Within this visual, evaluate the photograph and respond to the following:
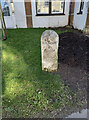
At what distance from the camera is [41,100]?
2457mm

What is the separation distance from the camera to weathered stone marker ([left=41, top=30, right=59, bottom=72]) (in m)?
2.68

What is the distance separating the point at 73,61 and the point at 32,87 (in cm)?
163

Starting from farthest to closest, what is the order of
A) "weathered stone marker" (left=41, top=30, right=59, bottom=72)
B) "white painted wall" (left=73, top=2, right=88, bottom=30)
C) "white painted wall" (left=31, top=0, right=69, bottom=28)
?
"white painted wall" (left=31, top=0, right=69, bottom=28), "white painted wall" (left=73, top=2, right=88, bottom=30), "weathered stone marker" (left=41, top=30, right=59, bottom=72)

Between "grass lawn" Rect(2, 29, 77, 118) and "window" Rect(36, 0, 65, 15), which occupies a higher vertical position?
"window" Rect(36, 0, 65, 15)

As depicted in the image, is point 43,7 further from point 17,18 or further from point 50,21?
point 17,18

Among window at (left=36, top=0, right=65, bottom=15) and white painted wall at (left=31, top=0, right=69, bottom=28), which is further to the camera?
white painted wall at (left=31, top=0, right=69, bottom=28)

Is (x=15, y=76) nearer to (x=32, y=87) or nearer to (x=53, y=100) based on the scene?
(x=32, y=87)

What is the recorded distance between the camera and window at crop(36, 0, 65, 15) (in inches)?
262

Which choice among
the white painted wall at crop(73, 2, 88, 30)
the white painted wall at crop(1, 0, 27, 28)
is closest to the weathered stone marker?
the white painted wall at crop(73, 2, 88, 30)

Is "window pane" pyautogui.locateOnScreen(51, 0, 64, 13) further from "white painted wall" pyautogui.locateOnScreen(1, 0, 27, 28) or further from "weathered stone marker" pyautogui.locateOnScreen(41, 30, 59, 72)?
"weathered stone marker" pyautogui.locateOnScreen(41, 30, 59, 72)

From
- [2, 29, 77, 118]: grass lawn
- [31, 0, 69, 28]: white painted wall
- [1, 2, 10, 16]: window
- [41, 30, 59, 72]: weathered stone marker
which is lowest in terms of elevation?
[2, 29, 77, 118]: grass lawn

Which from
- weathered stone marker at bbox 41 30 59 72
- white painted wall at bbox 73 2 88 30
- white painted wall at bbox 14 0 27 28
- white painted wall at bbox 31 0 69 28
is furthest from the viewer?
white painted wall at bbox 31 0 69 28

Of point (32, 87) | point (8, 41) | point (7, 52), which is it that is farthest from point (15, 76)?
point (8, 41)

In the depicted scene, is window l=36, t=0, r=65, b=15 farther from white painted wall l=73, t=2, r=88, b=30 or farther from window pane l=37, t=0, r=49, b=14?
white painted wall l=73, t=2, r=88, b=30
